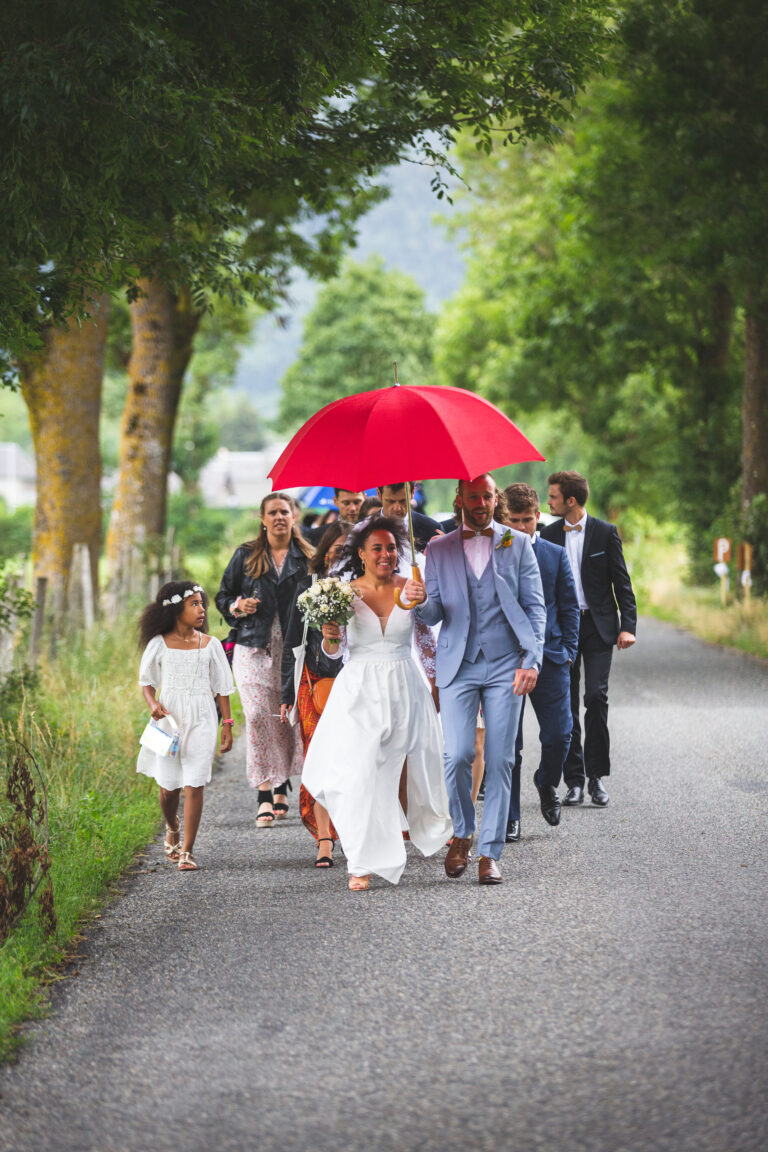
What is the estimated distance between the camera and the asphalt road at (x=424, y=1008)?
13.6 feet

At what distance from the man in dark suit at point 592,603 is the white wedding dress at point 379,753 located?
85.4 inches

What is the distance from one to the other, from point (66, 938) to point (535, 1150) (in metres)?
3.02

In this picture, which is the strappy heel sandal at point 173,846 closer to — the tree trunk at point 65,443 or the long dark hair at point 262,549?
the long dark hair at point 262,549

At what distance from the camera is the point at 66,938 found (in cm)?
631

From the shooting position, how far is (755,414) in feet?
80.9

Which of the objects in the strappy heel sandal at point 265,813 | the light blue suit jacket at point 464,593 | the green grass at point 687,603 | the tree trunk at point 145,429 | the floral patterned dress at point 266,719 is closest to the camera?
the light blue suit jacket at point 464,593

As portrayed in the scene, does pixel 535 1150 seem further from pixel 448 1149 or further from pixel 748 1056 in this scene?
pixel 748 1056

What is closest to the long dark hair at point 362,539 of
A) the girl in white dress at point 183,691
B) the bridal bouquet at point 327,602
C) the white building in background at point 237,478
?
the bridal bouquet at point 327,602

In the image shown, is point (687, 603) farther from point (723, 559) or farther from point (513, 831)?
point (513, 831)

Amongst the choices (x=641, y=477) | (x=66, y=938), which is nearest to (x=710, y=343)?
(x=641, y=477)

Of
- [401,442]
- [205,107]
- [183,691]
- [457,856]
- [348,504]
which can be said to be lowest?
[457,856]

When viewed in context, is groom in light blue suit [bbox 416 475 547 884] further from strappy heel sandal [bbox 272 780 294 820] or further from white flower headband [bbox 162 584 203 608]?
strappy heel sandal [bbox 272 780 294 820]

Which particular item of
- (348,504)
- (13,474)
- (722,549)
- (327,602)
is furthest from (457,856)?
(13,474)

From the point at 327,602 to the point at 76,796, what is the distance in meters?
2.42
